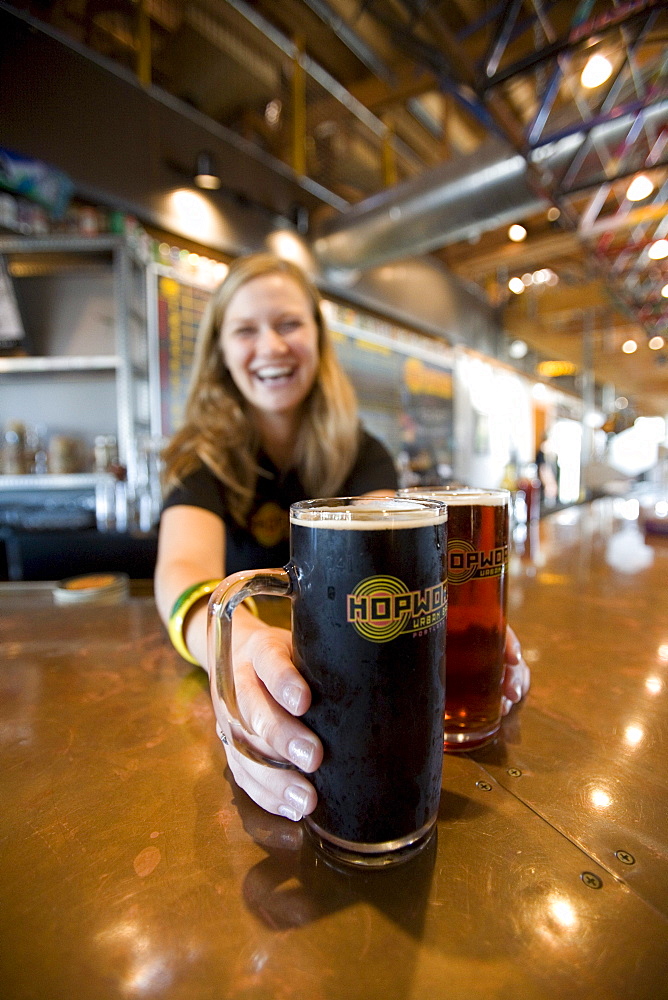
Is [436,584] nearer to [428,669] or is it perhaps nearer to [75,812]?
[428,669]

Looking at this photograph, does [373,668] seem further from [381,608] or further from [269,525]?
[269,525]

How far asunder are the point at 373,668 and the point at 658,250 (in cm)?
416

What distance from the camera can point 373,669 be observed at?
34cm

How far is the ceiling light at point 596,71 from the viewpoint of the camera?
6.93 ft

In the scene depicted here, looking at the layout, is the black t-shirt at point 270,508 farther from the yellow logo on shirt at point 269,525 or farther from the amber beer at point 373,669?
the amber beer at point 373,669

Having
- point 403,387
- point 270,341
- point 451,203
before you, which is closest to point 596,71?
point 451,203

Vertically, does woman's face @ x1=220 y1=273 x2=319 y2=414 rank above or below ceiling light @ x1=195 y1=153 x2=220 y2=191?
below

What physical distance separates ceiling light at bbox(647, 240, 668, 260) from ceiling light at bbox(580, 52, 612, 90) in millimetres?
1282

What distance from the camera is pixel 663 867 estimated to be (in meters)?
0.35

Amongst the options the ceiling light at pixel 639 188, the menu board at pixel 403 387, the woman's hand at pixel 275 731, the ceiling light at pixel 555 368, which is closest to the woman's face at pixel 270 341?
the woman's hand at pixel 275 731

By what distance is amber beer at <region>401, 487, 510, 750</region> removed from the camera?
1.47 feet

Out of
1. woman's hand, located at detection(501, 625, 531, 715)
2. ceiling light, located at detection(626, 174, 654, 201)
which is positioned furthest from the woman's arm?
ceiling light, located at detection(626, 174, 654, 201)

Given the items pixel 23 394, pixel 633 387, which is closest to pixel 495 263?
pixel 23 394

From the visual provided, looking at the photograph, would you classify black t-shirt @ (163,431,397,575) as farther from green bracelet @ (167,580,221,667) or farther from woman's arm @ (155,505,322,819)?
woman's arm @ (155,505,322,819)
